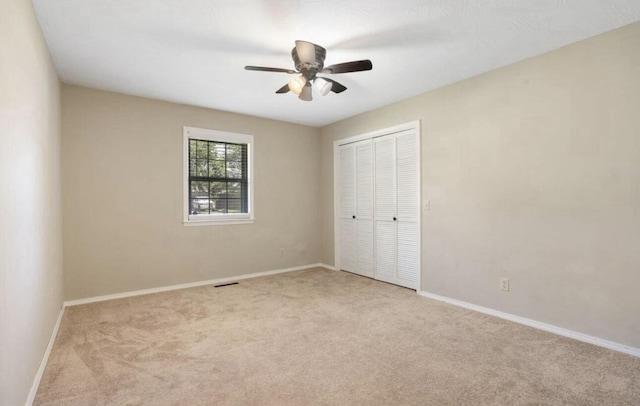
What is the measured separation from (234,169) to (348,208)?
191cm

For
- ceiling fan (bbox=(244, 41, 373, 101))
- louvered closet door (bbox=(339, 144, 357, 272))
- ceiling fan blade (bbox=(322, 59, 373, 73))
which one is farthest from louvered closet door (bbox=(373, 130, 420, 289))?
ceiling fan blade (bbox=(322, 59, 373, 73))

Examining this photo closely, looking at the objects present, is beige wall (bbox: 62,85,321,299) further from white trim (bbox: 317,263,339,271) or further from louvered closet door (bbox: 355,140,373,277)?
louvered closet door (bbox: 355,140,373,277)

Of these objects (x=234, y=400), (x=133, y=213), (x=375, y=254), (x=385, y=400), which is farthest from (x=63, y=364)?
(x=375, y=254)

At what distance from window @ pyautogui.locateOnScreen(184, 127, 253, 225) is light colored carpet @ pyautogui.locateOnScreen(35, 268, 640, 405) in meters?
1.45

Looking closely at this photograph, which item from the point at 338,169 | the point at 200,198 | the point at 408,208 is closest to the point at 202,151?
the point at 200,198

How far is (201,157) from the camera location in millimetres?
4570

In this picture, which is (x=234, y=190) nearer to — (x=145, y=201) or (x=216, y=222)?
(x=216, y=222)

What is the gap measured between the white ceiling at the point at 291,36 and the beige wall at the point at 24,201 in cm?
39

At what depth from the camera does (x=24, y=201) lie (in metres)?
1.89

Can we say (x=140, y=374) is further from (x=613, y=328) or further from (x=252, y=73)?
(x=613, y=328)

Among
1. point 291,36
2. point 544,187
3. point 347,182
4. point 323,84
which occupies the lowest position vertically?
point 544,187

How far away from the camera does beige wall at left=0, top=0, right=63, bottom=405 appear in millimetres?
1502

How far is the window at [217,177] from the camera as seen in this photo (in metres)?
4.46

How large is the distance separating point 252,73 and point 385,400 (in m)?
3.10
